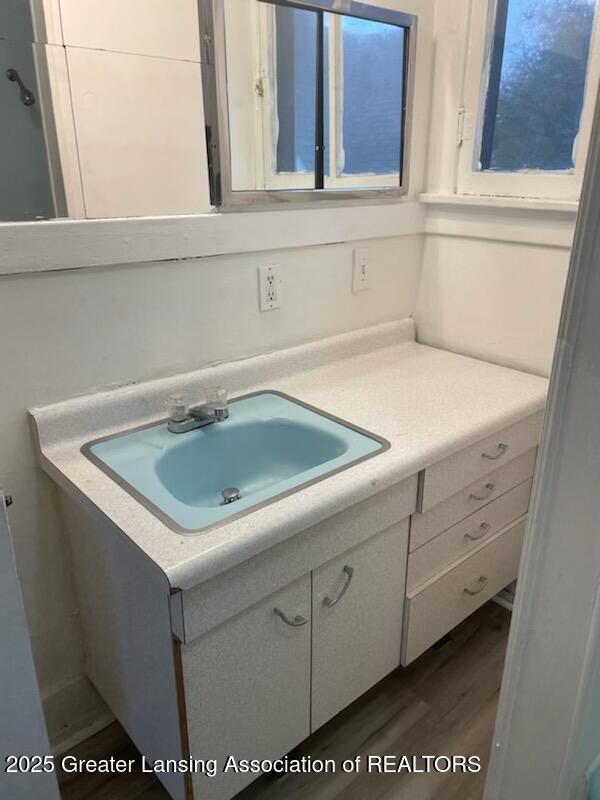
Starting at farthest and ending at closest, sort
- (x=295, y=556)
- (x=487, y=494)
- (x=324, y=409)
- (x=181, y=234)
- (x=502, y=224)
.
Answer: (x=502, y=224), (x=487, y=494), (x=324, y=409), (x=181, y=234), (x=295, y=556)

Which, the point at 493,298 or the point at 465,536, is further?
the point at 493,298

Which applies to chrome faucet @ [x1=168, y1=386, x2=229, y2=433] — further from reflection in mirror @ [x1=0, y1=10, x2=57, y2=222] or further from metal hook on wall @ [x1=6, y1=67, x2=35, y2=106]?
metal hook on wall @ [x1=6, y1=67, x2=35, y2=106]

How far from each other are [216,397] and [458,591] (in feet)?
2.65

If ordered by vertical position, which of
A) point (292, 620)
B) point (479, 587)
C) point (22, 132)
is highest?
point (22, 132)

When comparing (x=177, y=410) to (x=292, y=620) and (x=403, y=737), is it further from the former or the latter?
(x=403, y=737)

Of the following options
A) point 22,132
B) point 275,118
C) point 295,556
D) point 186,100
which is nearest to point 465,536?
point 295,556

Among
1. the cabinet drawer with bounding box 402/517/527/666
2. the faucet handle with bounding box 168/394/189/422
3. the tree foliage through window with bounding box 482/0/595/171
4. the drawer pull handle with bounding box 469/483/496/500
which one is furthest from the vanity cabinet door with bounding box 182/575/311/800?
the tree foliage through window with bounding box 482/0/595/171

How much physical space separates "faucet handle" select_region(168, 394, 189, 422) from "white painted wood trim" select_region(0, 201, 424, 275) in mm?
310

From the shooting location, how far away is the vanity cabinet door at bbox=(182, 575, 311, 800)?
3.26 ft

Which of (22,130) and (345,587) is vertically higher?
(22,130)

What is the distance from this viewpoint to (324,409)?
4.57ft

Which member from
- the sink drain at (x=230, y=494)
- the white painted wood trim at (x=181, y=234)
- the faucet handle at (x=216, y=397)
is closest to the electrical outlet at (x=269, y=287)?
the white painted wood trim at (x=181, y=234)

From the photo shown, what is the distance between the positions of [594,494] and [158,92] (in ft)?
4.58

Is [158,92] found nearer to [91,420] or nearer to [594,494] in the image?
[91,420]
